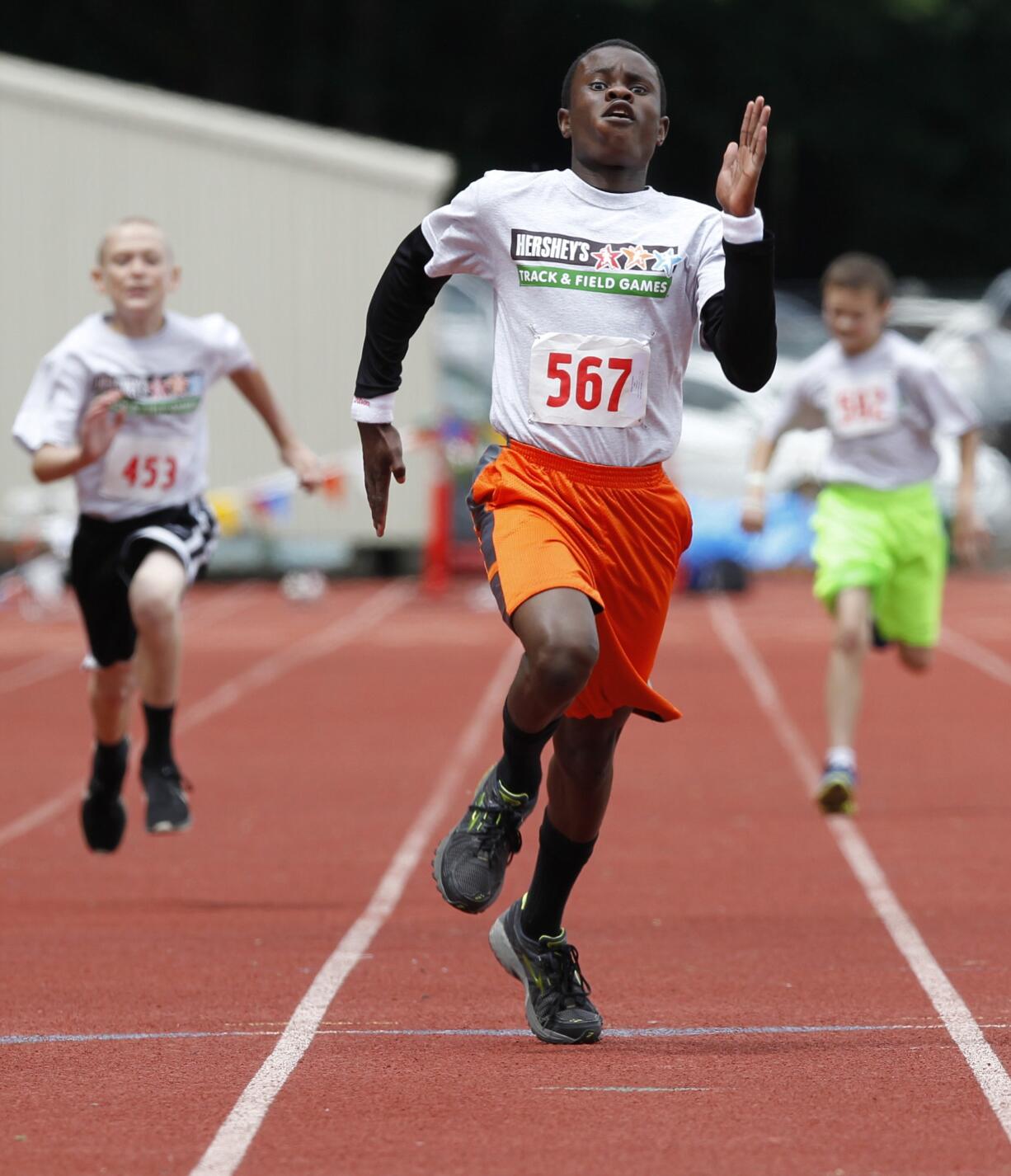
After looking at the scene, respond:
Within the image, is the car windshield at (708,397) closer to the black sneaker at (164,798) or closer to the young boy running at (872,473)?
the young boy running at (872,473)

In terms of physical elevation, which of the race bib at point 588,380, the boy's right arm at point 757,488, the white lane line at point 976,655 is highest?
the race bib at point 588,380

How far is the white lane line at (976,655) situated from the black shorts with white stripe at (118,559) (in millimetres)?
8199

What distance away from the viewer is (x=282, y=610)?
20.8 m

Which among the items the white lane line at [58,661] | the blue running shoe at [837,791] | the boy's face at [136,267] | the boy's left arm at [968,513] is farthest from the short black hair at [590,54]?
the white lane line at [58,661]

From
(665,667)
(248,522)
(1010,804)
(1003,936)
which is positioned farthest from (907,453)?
(248,522)

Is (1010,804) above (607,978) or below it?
below

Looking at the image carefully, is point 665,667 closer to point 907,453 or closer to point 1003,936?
point 907,453

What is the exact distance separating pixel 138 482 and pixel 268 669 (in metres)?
8.31

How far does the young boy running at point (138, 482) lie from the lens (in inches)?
288

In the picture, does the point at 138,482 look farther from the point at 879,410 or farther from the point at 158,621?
the point at 879,410

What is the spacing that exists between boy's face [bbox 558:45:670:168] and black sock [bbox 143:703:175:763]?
3152 mm

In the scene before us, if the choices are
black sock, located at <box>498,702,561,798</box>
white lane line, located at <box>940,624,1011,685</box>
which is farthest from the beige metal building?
black sock, located at <box>498,702,561,798</box>

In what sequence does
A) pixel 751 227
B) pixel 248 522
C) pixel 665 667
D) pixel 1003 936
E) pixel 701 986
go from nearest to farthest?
pixel 751 227 < pixel 701 986 < pixel 1003 936 < pixel 665 667 < pixel 248 522

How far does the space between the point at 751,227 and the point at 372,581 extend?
19634mm
